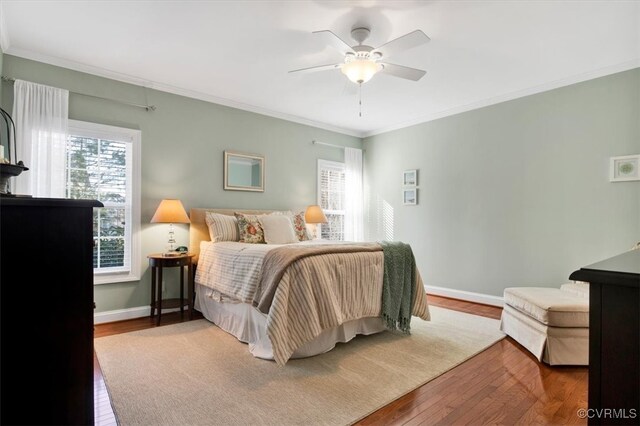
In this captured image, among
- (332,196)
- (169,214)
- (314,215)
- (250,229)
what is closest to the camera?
(169,214)

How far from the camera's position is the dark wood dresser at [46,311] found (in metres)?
1.04

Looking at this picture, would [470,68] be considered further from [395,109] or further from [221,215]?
[221,215]

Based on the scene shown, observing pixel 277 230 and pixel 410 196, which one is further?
pixel 410 196

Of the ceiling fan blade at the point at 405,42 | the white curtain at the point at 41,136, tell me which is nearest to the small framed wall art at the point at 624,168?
the ceiling fan blade at the point at 405,42

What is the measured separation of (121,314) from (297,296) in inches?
94.1

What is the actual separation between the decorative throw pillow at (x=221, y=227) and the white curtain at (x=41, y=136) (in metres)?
1.46

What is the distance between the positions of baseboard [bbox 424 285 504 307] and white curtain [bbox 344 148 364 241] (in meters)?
1.61

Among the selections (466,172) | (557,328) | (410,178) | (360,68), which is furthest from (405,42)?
(410,178)

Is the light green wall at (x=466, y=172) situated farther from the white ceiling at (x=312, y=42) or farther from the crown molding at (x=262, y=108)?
the white ceiling at (x=312, y=42)

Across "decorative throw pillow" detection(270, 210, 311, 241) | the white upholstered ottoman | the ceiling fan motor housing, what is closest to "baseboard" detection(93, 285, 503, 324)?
the white upholstered ottoman

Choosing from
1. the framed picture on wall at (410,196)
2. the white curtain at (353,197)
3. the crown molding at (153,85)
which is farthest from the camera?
the white curtain at (353,197)

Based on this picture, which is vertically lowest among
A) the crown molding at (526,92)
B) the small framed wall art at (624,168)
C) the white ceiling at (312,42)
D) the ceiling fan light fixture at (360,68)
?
the small framed wall art at (624,168)

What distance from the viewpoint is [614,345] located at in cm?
75

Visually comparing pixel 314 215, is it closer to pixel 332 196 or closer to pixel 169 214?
pixel 332 196
